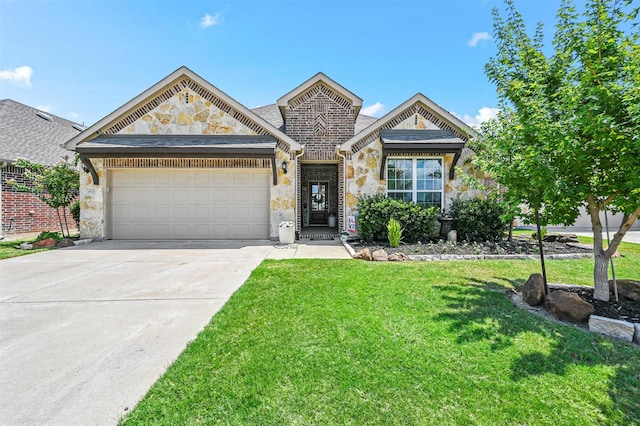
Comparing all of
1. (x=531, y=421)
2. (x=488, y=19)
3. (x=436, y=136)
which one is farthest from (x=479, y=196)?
(x=531, y=421)

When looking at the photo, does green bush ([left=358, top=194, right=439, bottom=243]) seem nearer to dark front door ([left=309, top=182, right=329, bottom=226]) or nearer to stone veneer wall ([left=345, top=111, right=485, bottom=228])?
stone veneer wall ([left=345, top=111, right=485, bottom=228])

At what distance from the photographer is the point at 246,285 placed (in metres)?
5.43

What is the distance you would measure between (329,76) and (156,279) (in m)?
9.47

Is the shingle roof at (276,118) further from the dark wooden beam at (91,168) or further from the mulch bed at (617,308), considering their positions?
the mulch bed at (617,308)

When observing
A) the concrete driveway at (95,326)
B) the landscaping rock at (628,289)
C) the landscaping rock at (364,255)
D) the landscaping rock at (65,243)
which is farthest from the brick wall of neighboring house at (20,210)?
the landscaping rock at (628,289)

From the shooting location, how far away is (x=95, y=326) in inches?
151

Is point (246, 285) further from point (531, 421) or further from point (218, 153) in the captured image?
point (218, 153)

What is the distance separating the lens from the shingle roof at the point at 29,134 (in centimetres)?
1298

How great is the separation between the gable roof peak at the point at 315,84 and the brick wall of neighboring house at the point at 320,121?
0.15 meters

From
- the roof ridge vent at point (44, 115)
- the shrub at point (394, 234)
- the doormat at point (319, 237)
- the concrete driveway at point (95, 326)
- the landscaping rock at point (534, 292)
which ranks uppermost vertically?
the roof ridge vent at point (44, 115)

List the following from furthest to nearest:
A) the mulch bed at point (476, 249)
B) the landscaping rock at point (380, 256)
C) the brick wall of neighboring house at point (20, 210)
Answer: the brick wall of neighboring house at point (20, 210)
the mulch bed at point (476, 249)
the landscaping rock at point (380, 256)

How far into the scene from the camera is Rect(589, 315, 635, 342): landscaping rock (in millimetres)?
3408

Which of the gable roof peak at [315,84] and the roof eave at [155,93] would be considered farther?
the gable roof peak at [315,84]

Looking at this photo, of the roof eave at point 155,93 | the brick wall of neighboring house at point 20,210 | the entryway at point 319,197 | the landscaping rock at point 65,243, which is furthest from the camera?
the entryway at point 319,197
